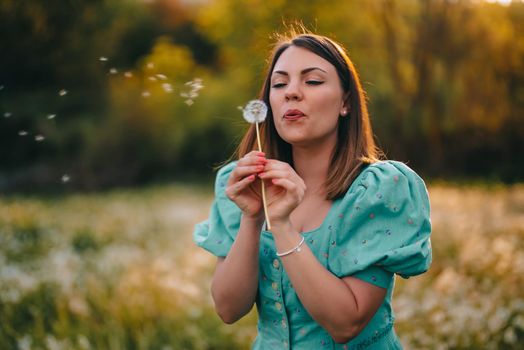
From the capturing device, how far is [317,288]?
5.93 feet

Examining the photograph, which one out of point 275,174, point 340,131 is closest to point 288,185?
point 275,174

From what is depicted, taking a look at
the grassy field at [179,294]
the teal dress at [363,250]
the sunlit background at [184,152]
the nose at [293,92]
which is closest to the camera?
the teal dress at [363,250]

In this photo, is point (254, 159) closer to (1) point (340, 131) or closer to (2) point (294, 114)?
(2) point (294, 114)

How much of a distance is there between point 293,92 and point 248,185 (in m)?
0.36

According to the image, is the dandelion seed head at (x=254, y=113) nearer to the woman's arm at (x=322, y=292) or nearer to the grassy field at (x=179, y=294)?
the woman's arm at (x=322, y=292)

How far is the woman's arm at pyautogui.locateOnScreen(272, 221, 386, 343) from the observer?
1809mm

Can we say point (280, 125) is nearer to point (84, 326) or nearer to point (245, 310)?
point (245, 310)

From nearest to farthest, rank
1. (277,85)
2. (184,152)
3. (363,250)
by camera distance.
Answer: (363,250) < (277,85) < (184,152)

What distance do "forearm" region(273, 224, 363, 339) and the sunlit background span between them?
2.62 ft

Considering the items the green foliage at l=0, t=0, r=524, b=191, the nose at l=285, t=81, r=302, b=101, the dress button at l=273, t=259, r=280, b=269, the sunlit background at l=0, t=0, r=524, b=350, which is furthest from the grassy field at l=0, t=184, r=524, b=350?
the green foliage at l=0, t=0, r=524, b=191

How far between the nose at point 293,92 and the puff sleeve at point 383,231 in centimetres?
37

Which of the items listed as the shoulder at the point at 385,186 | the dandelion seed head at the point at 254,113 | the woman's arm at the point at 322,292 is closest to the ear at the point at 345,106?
the shoulder at the point at 385,186

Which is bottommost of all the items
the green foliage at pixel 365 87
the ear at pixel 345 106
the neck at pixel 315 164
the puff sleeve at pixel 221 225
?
the green foliage at pixel 365 87

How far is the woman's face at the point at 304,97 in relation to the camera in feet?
6.68
